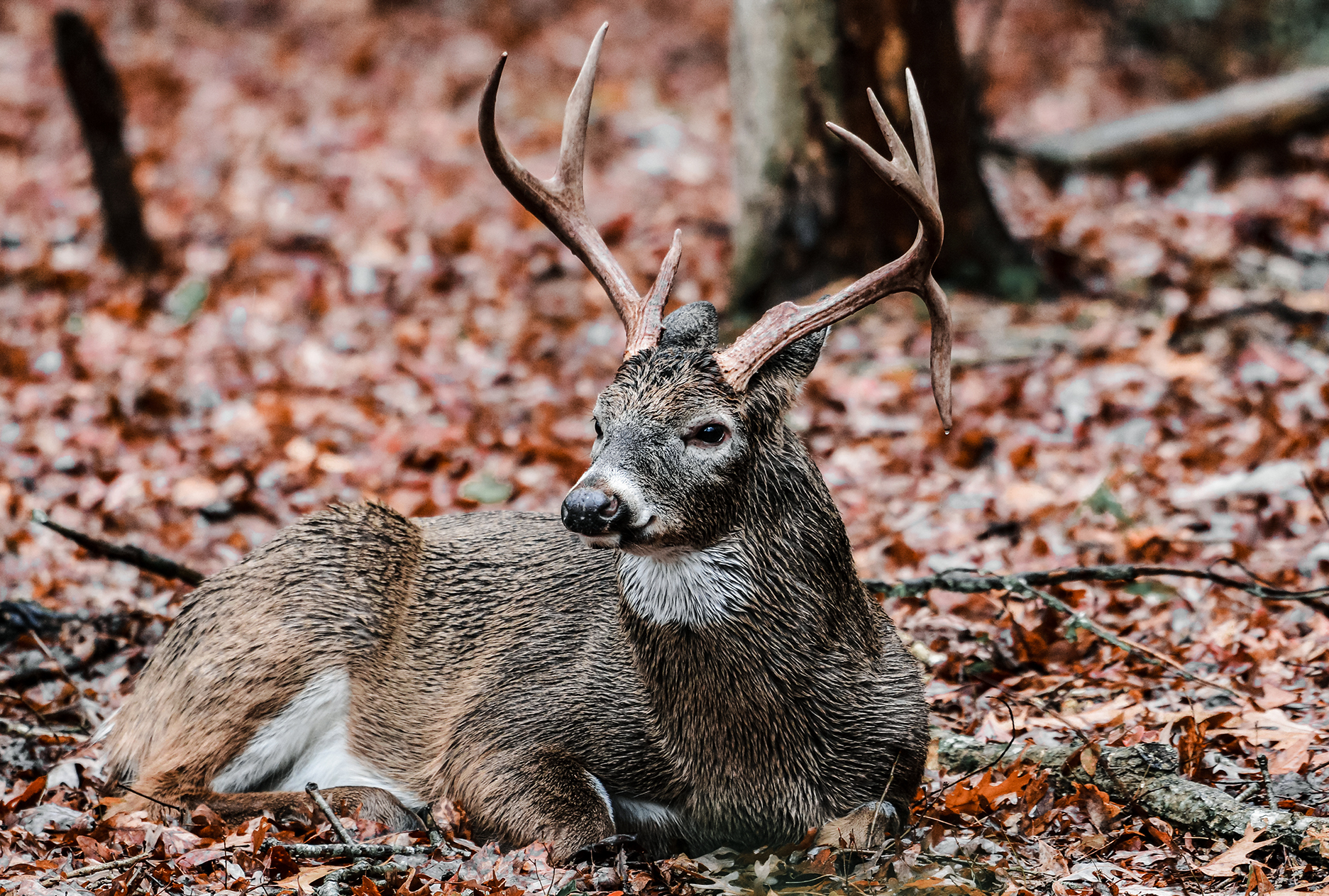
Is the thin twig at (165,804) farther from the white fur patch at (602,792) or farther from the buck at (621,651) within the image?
the white fur patch at (602,792)

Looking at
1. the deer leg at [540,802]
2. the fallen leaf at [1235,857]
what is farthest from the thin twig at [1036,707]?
the deer leg at [540,802]

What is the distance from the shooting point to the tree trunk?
29.6ft

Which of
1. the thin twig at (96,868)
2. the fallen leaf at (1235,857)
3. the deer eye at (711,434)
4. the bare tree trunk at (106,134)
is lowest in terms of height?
the fallen leaf at (1235,857)

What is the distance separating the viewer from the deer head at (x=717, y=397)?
157 inches

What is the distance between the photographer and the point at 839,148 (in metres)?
9.28

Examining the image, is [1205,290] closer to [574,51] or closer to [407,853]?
[407,853]

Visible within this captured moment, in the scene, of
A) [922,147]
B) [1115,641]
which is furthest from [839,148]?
[922,147]

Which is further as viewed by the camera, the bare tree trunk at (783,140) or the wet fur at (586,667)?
the bare tree trunk at (783,140)

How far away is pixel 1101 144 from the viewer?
1179 cm

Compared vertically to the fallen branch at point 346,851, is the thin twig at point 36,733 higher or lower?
higher

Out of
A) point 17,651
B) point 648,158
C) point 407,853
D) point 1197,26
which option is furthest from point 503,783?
point 1197,26

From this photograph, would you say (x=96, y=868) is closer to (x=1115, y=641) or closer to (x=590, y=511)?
(x=590, y=511)

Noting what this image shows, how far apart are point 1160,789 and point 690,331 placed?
2097mm

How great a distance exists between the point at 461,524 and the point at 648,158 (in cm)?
760
